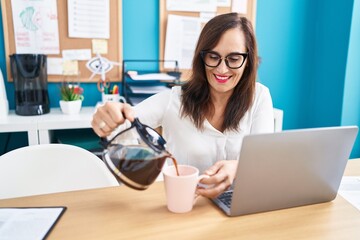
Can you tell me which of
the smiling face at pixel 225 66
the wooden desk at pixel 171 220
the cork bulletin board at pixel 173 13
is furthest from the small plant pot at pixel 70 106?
the wooden desk at pixel 171 220

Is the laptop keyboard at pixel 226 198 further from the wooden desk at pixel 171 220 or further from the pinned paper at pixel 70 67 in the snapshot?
the pinned paper at pixel 70 67

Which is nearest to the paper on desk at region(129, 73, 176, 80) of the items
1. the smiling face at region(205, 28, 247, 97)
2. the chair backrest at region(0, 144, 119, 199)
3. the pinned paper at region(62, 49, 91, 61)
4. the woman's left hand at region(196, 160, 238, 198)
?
the pinned paper at region(62, 49, 91, 61)

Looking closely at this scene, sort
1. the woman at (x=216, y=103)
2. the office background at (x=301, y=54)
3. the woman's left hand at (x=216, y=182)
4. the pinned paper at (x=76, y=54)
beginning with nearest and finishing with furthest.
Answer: the woman's left hand at (x=216, y=182) → the woman at (x=216, y=103) → the pinned paper at (x=76, y=54) → the office background at (x=301, y=54)

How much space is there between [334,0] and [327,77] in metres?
0.56

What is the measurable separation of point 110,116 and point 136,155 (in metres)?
0.14

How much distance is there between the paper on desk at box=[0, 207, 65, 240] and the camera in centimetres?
65

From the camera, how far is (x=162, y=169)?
73 centimetres

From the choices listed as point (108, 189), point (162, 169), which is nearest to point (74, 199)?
point (108, 189)

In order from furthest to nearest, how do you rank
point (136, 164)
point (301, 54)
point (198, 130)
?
point (301, 54) < point (198, 130) < point (136, 164)

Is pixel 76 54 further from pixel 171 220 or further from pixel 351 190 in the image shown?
pixel 351 190

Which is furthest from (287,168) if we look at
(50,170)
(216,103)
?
(50,170)

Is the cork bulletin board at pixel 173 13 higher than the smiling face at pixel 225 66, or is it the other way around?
the cork bulletin board at pixel 173 13

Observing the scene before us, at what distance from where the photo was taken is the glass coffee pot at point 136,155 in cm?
68

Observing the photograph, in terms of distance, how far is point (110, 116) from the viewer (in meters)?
0.77
